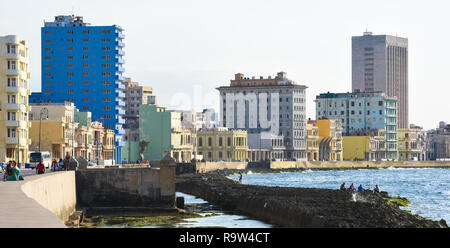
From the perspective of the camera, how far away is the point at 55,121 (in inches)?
4990

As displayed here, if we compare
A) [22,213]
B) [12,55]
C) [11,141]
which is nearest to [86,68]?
[12,55]

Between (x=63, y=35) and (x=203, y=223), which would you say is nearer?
(x=203, y=223)

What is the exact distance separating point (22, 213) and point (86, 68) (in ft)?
542

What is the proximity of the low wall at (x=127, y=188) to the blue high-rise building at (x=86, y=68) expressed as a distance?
397ft

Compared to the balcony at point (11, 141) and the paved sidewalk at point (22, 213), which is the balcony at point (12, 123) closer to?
the balcony at point (11, 141)

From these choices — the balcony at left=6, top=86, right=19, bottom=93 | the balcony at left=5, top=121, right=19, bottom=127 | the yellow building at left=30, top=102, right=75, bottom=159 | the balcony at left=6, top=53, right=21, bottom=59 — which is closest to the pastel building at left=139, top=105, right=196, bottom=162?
→ the yellow building at left=30, top=102, right=75, bottom=159

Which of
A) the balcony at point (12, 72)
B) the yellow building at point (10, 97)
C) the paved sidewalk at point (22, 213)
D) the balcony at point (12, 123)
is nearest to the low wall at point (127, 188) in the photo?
the paved sidewalk at point (22, 213)

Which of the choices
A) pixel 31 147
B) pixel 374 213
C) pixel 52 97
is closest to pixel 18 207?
pixel 374 213

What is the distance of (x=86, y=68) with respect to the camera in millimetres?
190125

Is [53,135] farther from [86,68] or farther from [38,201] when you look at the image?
[38,201]

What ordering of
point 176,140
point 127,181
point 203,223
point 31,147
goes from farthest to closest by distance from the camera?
point 176,140 < point 31,147 < point 127,181 < point 203,223

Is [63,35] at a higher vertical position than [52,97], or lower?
higher
